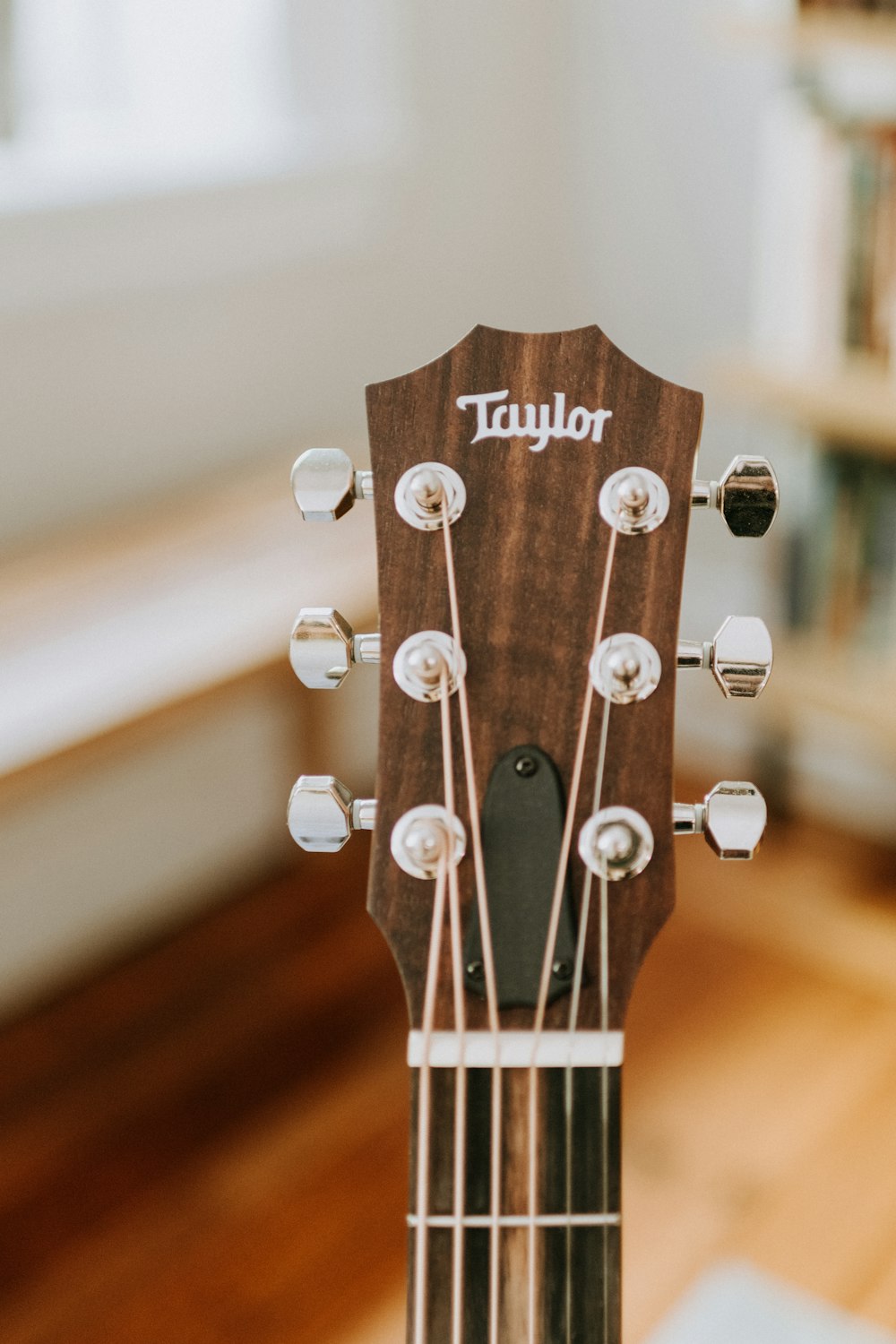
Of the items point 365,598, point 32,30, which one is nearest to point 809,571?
point 365,598

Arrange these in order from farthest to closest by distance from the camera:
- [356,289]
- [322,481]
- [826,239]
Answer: [356,289] → [826,239] → [322,481]

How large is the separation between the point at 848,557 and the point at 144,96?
48.4 inches

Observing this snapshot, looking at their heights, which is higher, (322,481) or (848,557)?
(322,481)

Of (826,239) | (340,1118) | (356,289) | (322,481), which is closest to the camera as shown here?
(322,481)

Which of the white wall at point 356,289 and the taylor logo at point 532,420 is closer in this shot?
the taylor logo at point 532,420

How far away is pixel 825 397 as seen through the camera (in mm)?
1859

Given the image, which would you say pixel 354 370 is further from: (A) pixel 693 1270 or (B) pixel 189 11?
(A) pixel 693 1270

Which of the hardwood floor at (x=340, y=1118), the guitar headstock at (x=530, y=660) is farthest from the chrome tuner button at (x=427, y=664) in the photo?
the hardwood floor at (x=340, y=1118)

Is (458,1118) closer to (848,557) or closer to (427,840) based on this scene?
(427,840)

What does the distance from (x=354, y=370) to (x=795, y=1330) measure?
1614 mm

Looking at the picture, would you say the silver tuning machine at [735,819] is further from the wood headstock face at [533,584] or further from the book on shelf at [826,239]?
the book on shelf at [826,239]

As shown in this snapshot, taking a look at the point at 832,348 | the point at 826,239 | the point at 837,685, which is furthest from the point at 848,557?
the point at 826,239

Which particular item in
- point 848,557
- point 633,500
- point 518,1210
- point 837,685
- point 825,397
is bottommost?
point 837,685

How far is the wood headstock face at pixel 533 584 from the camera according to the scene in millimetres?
626
